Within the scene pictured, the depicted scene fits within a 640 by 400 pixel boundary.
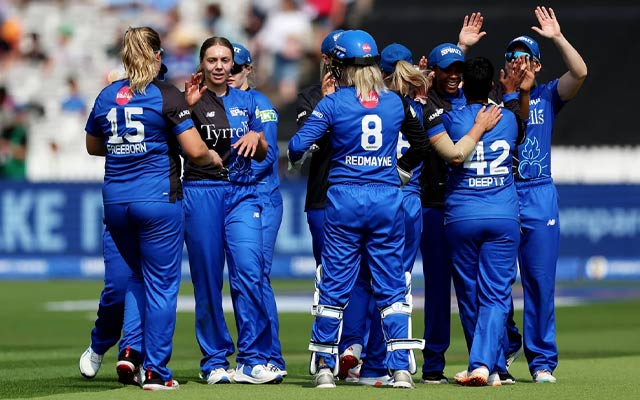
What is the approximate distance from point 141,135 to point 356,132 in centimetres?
141

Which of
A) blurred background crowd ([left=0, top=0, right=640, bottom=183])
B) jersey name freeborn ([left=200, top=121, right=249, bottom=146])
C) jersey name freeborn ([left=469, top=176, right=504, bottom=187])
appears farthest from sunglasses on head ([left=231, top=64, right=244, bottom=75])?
blurred background crowd ([left=0, top=0, right=640, bottom=183])

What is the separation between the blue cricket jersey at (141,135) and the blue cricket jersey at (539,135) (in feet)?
7.87

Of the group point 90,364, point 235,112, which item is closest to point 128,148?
point 235,112

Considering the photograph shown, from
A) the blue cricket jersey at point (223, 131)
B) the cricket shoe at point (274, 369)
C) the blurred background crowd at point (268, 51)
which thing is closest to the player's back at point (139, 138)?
the blue cricket jersey at point (223, 131)

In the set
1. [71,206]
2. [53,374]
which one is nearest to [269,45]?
[71,206]

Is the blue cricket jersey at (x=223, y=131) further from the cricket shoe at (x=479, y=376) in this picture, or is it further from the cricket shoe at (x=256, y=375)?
the cricket shoe at (x=479, y=376)

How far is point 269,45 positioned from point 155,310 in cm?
1637

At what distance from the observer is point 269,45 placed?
24.5 m

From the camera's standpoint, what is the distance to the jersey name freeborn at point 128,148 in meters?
8.56

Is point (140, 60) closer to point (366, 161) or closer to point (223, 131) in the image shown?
point (223, 131)

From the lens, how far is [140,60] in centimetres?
849

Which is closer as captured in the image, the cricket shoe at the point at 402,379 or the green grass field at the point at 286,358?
the green grass field at the point at 286,358

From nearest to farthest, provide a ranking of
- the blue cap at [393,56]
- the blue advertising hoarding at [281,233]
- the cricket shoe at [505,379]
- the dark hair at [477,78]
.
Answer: the dark hair at [477,78]
the cricket shoe at [505,379]
the blue cap at [393,56]
the blue advertising hoarding at [281,233]

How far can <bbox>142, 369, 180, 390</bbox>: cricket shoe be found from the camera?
27.7 ft
